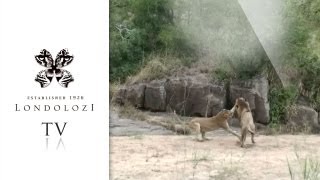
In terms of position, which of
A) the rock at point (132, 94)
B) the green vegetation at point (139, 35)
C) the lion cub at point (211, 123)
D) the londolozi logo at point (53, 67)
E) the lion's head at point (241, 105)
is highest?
the green vegetation at point (139, 35)

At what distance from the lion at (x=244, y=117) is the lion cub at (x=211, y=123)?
22 mm

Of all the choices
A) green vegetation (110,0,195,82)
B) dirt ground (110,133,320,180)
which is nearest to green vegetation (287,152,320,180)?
dirt ground (110,133,320,180)

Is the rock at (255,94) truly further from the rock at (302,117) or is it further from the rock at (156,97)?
the rock at (156,97)

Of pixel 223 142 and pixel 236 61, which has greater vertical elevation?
pixel 236 61

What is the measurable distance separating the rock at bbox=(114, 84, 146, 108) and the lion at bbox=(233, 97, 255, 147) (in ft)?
1.17

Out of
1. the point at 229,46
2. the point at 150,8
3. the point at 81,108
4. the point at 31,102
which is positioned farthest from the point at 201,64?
the point at 31,102

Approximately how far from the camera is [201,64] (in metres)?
2.66

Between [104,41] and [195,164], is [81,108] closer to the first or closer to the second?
[104,41]

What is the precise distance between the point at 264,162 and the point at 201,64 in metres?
0.44

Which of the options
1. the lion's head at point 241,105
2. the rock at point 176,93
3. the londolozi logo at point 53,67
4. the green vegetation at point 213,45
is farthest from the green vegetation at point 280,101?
the londolozi logo at point 53,67

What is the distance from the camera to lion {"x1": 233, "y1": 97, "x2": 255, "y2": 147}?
263cm

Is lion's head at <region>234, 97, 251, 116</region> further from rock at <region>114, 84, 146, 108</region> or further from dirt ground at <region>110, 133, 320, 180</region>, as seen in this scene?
rock at <region>114, 84, 146, 108</region>

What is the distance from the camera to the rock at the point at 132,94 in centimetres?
266

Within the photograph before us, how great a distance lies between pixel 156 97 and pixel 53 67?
421 mm
